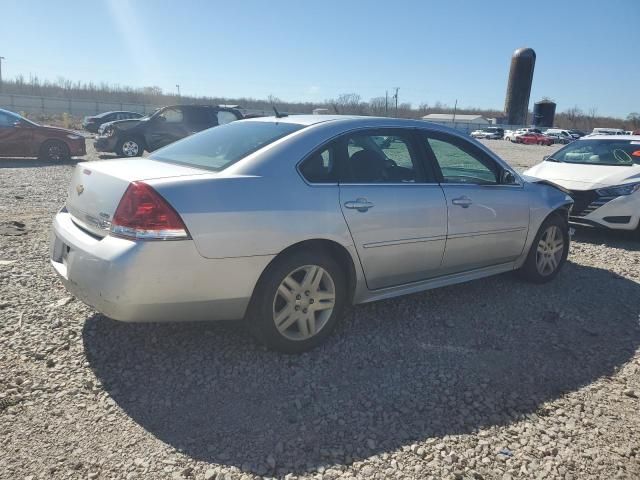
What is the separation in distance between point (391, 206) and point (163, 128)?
41.8ft

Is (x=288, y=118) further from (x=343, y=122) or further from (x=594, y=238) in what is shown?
(x=594, y=238)

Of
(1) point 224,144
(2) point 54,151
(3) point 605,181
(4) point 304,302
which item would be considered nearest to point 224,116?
(2) point 54,151

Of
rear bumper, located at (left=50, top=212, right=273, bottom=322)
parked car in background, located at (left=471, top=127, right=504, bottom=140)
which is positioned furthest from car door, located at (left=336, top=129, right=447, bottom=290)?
parked car in background, located at (left=471, top=127, right=504, bottom=140)

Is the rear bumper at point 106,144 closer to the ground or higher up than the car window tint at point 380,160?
closer to the ground

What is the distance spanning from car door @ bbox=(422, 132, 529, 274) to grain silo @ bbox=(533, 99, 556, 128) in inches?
2912

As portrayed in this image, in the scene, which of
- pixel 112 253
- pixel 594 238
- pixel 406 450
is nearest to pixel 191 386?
pixel 112 253

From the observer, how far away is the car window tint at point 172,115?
14742 mm

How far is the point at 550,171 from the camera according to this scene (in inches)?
307

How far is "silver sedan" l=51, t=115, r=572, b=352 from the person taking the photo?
9.39ft

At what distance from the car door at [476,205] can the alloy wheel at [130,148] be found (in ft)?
40.5

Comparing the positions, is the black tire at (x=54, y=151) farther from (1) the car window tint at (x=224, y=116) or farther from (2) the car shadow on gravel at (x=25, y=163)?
(1) the car window tint at (x=224, y=116)

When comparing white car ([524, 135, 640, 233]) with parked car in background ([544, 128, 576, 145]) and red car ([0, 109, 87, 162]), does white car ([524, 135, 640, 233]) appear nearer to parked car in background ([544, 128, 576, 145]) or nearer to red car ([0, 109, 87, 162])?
red car ([0, 109, 87, 162])

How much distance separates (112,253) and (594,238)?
Result: 22.6 ft

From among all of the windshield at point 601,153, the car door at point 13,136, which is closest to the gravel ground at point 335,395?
the windshield at point 601,153
